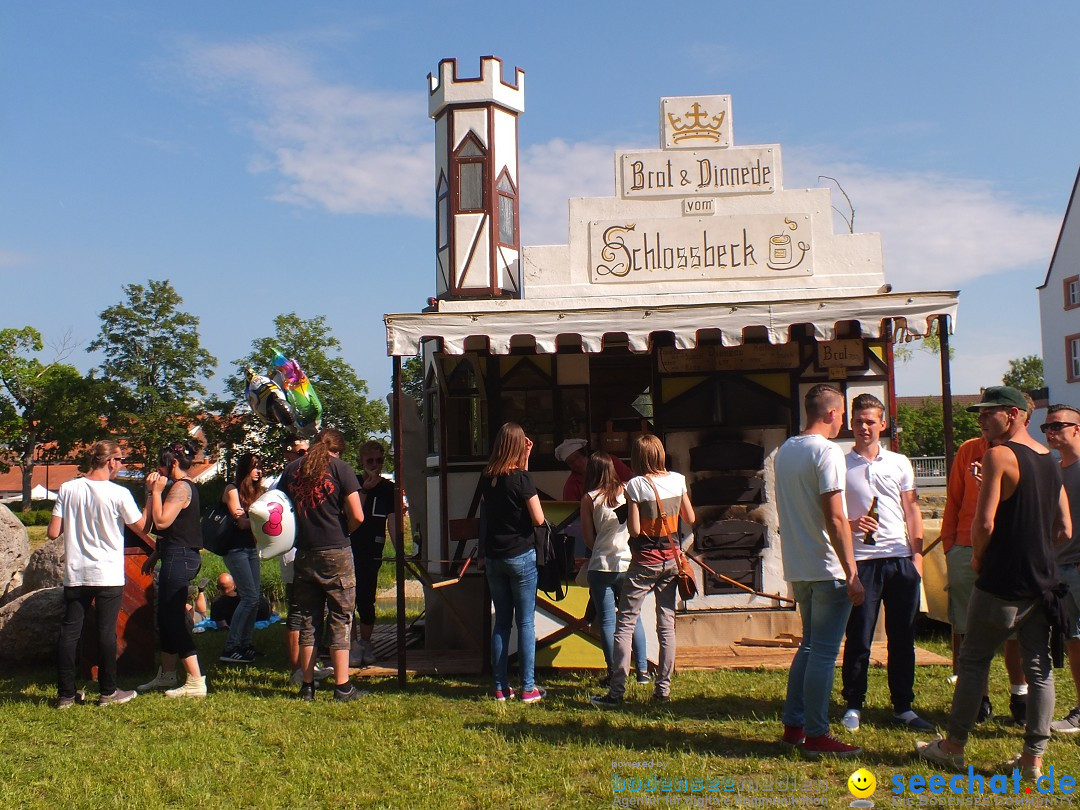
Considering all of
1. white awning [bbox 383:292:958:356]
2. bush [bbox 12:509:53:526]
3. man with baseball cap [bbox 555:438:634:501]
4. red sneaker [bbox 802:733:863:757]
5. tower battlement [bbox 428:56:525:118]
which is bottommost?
bush [bbox 12:509:53:526]

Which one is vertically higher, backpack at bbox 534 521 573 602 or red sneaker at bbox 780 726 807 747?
backpack at bbox 534 521 573 602

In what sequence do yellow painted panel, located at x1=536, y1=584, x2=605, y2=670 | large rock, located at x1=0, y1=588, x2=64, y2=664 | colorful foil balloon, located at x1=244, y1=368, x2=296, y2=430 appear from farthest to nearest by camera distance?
colorful foil balloon, located at x1=244, y1=368, x2=296, y2=430
large rock, located at x1=0, y1=588, x2=64, y2=664
yellow painted panel, located at x1=536, y1=584, x2=605, y2=670

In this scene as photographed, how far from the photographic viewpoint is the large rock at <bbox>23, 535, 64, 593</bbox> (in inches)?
348

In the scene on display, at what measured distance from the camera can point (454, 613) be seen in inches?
305

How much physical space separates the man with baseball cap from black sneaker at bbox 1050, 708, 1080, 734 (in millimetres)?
3291

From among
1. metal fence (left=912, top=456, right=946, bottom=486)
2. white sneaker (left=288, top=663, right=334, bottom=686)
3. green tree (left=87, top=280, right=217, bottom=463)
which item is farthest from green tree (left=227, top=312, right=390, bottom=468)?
white sneaker (left=288, top=663, right=334, bottom=686)

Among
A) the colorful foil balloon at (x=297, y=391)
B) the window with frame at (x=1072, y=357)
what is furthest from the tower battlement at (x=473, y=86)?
the window with frame at (x=1072, y=357)

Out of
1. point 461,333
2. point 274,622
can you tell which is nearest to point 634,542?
point 461,333

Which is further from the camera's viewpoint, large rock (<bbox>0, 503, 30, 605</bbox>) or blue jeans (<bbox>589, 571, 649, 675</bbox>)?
large rock (<bbox>0, 503, 30, 605</bbox>)

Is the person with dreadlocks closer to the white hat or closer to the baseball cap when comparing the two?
the white hat

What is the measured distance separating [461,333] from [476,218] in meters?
4.76

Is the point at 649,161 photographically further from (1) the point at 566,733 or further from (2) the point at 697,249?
(1) the point at 566,733

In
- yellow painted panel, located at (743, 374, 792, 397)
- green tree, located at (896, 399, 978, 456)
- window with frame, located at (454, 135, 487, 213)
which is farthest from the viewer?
green tree, located at (896, 399, 978, 456)

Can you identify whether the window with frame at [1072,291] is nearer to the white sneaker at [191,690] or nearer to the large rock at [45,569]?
the large rock at [45,569]
